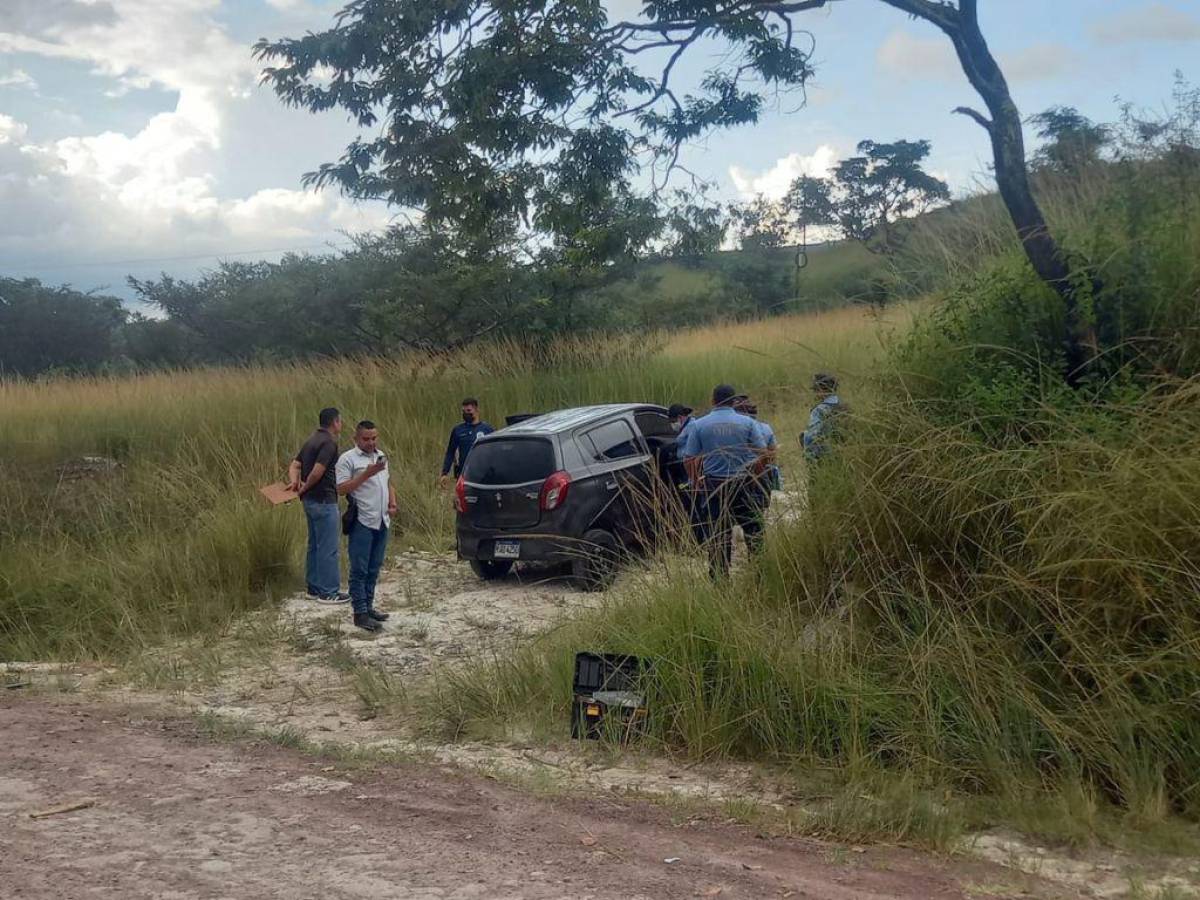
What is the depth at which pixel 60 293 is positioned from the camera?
42.1 m

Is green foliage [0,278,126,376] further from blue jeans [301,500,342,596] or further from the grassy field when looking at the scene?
blue jeans [301,500,342,596]

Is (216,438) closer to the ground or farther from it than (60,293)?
closer to the ground

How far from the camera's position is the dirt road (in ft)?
15.1

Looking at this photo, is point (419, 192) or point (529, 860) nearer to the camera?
point (529, 860)

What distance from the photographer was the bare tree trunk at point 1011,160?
736 centimetres

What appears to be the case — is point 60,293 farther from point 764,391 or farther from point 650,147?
point 650,147

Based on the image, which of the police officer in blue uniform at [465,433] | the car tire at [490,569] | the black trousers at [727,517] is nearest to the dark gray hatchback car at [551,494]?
the car tire at [490,569]

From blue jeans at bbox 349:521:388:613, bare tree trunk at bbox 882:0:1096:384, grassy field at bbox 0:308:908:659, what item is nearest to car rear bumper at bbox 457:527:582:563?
blue jeans at bbox 349:521:388:613

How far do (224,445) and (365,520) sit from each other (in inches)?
273

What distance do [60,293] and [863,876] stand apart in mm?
43168

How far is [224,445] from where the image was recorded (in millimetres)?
16203

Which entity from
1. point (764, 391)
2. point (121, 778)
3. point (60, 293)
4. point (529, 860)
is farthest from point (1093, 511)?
point (60, 293)

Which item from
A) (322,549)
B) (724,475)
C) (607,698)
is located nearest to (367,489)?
(322,549)

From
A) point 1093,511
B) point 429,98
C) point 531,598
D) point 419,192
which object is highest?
point 429,98
